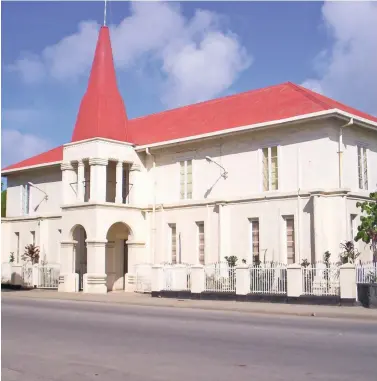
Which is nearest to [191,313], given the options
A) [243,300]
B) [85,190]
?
[243,300]

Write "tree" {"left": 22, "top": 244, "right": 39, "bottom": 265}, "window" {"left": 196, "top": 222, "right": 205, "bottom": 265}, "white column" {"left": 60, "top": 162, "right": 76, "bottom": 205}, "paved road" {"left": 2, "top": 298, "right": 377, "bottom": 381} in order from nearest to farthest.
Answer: "paved road" {"left": 2, "top": 298, "right": 377, "bottom": 381}, "window" {"left": 196, "top": 222, "right": 205, "bottom": 265}, "white column" {"left": 60, "top": 162, "right": 76, "bottom": 205}, "tree" {"left": 22, "top": 244, "right": 39, "bottom": 265}

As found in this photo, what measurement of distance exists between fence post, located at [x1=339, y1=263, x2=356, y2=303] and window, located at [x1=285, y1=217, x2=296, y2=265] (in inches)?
176

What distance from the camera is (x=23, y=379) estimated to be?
316 inches

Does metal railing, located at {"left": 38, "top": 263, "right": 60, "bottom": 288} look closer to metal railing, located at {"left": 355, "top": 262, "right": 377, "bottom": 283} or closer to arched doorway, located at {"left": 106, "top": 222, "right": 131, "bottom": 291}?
arched doorway, located at {"left": 106, "top": 222, "right": 131, "bottom": 291}

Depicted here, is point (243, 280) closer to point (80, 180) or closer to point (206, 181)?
point (206, 181)

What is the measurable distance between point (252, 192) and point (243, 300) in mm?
5372

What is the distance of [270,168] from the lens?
26531mm

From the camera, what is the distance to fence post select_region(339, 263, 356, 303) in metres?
20.7

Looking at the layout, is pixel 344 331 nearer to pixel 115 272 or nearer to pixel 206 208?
pixel 206 208

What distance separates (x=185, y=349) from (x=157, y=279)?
16111mm

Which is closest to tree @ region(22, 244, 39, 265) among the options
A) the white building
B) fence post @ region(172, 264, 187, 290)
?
the white building

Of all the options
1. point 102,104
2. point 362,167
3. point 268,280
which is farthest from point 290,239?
point 102,104

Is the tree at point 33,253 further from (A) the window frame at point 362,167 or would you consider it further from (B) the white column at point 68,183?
(A) the window frame at point 362,167

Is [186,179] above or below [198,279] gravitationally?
above
